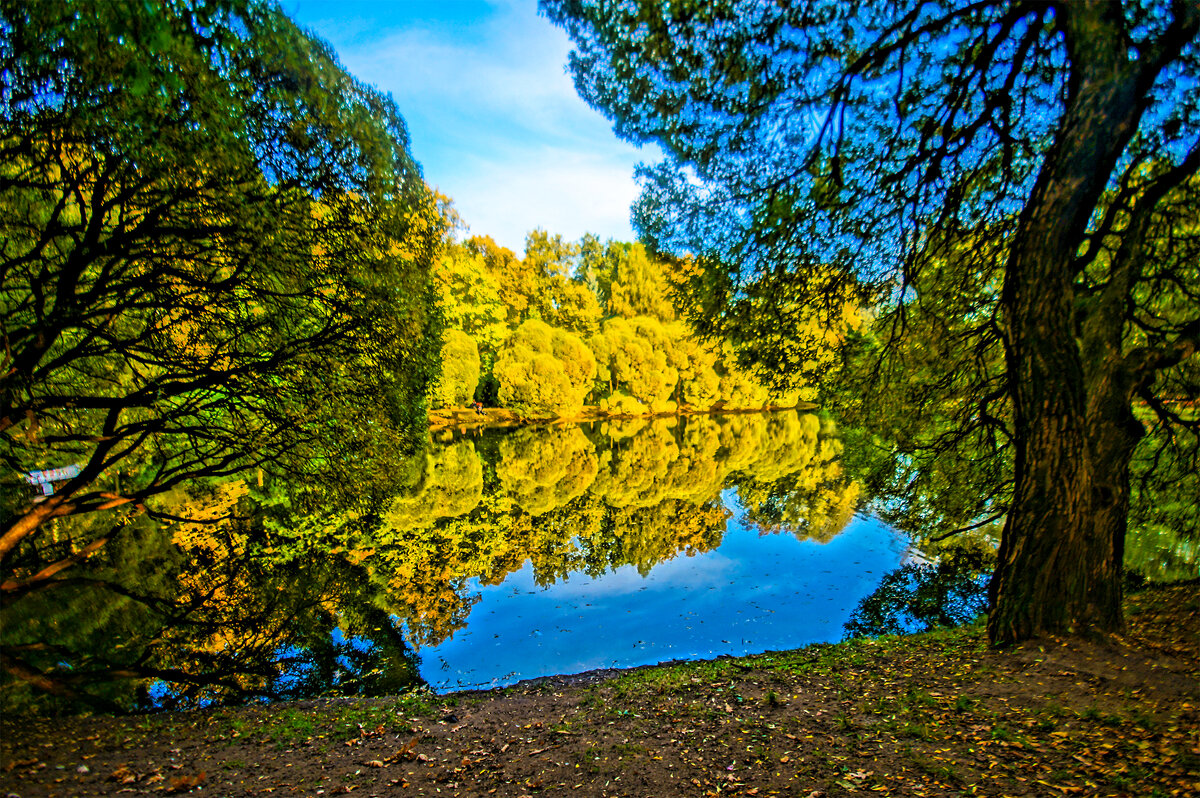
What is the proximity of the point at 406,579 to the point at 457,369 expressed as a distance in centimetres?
2581

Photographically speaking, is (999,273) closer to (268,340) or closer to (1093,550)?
(1093,550)

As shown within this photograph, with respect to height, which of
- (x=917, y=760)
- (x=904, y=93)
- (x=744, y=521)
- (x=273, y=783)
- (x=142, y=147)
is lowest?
(x=917, y=760)

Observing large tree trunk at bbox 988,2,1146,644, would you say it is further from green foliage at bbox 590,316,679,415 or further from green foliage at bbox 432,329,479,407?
green foliage at bbox 590,316,679,415

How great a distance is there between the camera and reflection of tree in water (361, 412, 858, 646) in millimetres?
12867

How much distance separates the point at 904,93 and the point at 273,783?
10232mm

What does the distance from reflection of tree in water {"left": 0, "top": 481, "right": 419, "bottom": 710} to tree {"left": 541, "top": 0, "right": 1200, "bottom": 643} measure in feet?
28.3

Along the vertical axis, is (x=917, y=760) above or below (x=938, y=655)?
below

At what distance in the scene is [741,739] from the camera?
4613 millimetres

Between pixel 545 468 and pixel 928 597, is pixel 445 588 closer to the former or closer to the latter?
pixel 928 597

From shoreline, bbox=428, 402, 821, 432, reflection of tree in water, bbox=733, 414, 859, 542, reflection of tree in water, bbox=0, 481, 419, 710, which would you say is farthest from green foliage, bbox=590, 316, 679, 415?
reflection of tree in water, bbox=0, 481, 419, 710

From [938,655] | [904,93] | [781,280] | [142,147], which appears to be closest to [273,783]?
[142,147]

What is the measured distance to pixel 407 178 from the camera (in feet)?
30.4

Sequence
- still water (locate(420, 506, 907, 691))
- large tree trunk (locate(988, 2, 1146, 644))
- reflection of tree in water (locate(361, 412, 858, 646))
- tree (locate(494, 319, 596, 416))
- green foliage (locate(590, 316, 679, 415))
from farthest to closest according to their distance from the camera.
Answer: green foliage (locate(590, 316, 679, 415))
tree (locate(494, 319, 596, 416))
reflection of tree in water (locate(361, 412, 858, 646))
still water (locate(420, 506, 907, 691))
large tree trunk (locate(988, 2, 1146, 644))

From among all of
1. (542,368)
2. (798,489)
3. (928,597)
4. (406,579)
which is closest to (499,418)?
(542,368)
